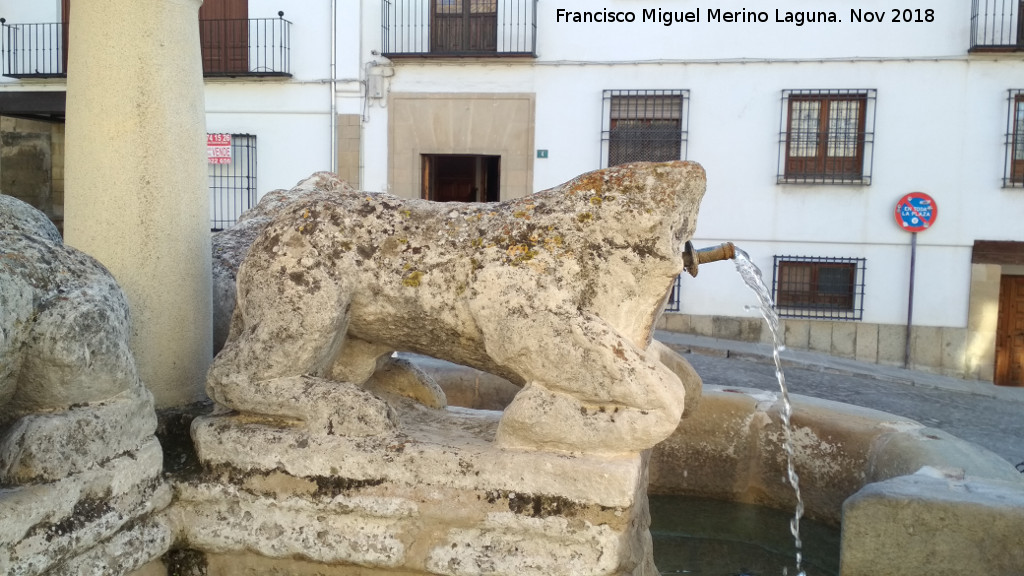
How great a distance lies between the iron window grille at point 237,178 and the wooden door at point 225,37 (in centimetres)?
93

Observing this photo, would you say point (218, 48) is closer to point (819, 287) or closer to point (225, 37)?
point (225, 37)

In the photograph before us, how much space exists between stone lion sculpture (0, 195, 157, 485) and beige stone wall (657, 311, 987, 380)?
8.27 m

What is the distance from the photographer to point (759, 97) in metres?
9.83

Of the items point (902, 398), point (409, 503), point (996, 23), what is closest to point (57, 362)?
point (409, 503)

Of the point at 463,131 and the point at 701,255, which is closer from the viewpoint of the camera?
the point at 701,255

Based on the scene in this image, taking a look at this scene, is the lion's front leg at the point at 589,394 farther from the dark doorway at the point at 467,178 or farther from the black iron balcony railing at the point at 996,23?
the dark doorway at the point at 467,178

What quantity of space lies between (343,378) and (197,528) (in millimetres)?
604

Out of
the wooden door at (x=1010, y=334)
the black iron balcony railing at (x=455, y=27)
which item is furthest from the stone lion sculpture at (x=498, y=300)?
the wooden door at (x=1010, y=334)

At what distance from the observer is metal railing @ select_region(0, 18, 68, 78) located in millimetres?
11164

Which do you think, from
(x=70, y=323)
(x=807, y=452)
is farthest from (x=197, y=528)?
(x=807, y=452)

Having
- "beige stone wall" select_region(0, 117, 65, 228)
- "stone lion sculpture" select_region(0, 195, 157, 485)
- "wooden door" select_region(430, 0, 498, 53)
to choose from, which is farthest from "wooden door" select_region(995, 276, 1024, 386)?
"beige stone wall" select_region(0, 117, 65, 228)

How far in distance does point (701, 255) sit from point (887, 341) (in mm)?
7831

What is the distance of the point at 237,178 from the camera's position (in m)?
11.0

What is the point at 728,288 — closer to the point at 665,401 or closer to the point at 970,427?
the point at 970,427
